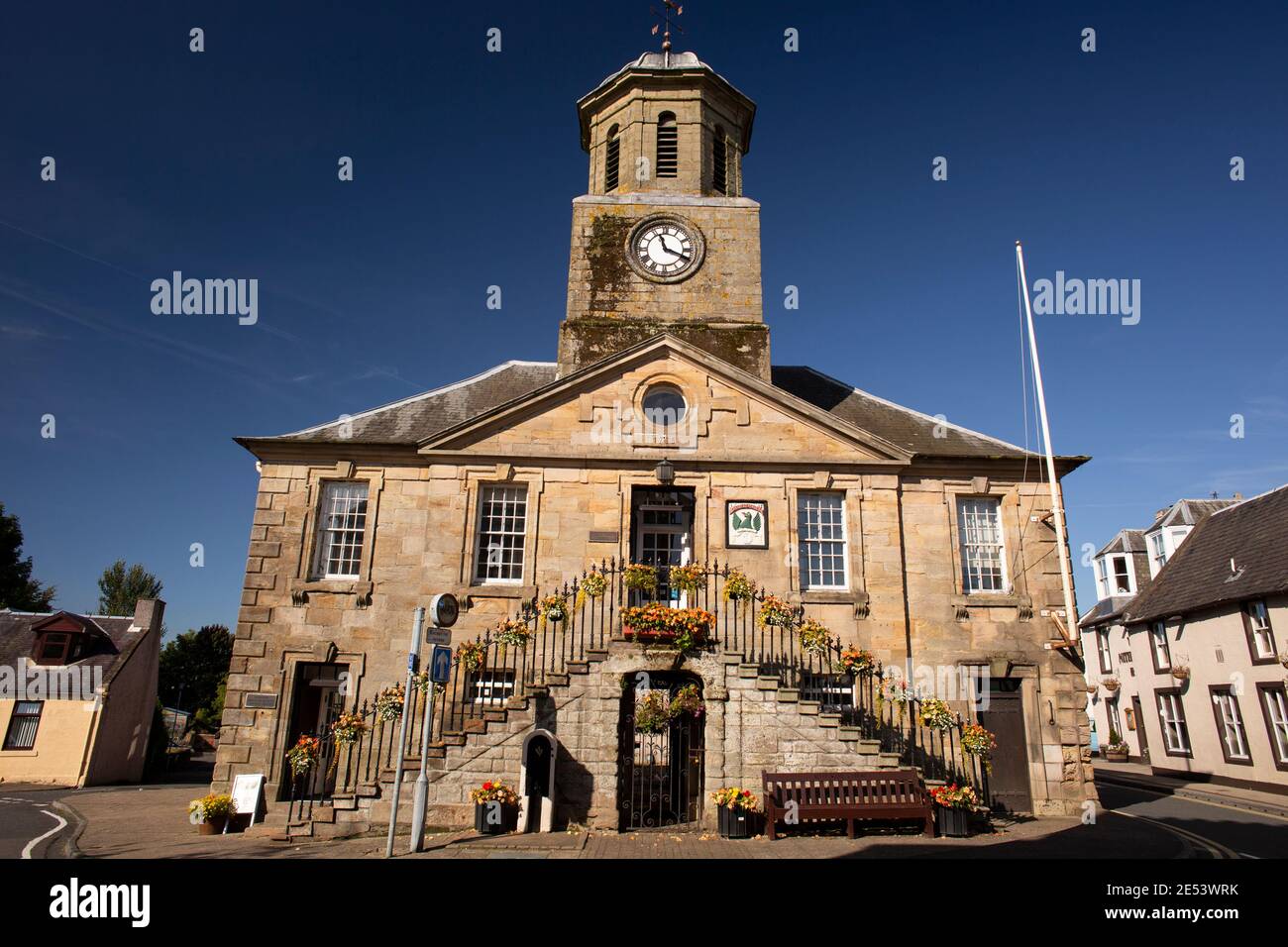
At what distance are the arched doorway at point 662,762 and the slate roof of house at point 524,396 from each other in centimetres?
766

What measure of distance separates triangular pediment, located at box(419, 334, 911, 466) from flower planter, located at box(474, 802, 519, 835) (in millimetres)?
7739

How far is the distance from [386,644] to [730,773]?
7.96 meters

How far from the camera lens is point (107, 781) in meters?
28.0

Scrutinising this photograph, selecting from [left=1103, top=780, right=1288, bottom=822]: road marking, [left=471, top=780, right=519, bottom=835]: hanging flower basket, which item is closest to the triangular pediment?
[left=471, top=780, right=519, bottom=835]: hanging flower basket

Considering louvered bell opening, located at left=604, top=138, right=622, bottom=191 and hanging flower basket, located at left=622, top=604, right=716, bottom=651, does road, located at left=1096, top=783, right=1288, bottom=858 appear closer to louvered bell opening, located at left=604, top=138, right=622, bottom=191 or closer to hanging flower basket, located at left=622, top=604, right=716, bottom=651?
hanging flower basket, located at left=622, top=604, right=716, bottom=651

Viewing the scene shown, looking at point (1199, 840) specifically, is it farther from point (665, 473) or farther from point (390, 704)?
point (390, 704)

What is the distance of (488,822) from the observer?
39.4 feet

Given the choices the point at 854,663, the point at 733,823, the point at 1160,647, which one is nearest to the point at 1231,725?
the point at 1160,647

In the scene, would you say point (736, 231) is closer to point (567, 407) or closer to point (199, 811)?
point (567, 407)

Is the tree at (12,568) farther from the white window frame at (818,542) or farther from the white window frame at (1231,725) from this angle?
the white window frame at (1231,725)

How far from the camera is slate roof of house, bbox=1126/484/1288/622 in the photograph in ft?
78.7

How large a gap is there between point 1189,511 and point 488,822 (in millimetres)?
34977

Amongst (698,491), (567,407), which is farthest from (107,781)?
(698,491)

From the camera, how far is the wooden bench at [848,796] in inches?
471
